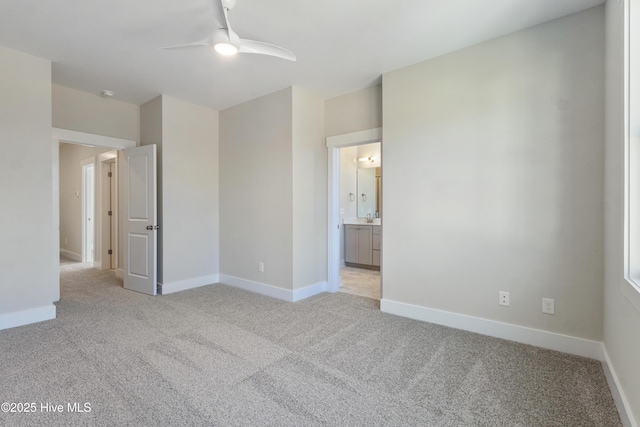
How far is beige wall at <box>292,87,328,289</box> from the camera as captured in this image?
12.3 feet

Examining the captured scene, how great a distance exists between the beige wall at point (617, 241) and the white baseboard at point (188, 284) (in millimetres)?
4425

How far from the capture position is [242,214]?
14.1 ft

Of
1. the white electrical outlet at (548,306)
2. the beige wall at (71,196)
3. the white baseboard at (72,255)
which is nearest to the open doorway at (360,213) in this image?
the white electrical outlet at (548,306)

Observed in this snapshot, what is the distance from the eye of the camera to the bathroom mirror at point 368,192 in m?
6.19

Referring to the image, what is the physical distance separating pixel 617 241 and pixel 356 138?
105 inches

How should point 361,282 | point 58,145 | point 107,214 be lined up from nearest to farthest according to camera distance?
1. point 58,145
2. point 361,282
3. point 107,214

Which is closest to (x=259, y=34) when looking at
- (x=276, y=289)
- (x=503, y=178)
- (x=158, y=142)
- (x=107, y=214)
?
(x=158, y=142)

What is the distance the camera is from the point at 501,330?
2576mm

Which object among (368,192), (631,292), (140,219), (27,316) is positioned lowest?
(27,316)

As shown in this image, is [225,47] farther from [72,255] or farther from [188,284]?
[72,255]

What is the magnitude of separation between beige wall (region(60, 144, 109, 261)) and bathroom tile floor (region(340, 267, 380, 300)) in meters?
5.70

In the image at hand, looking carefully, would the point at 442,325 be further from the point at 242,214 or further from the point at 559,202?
the point at 242,214

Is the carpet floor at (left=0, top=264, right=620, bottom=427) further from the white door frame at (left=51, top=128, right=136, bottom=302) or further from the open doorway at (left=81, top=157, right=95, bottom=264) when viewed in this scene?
the open doorway at (left=81, top=157, right=95, bottom=264)

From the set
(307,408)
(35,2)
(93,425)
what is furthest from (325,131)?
(93,425)
